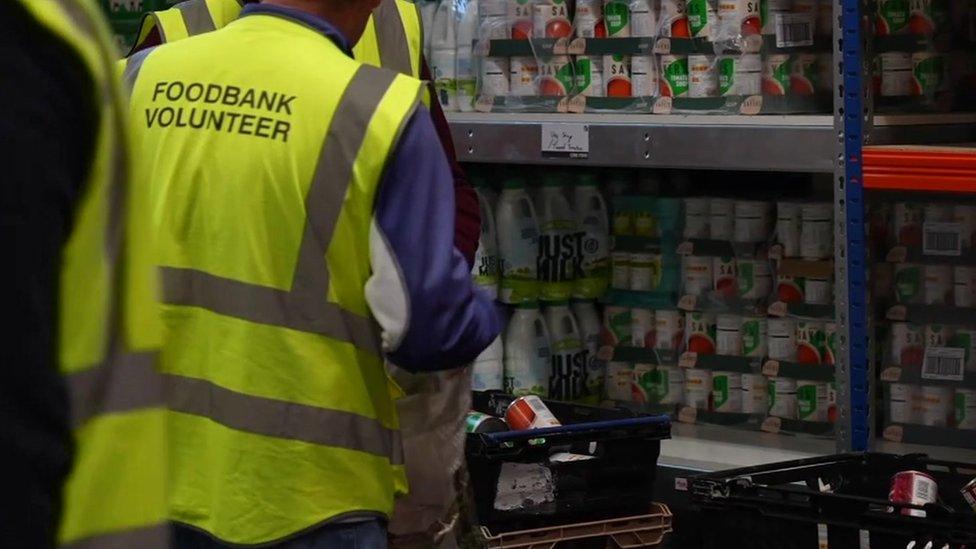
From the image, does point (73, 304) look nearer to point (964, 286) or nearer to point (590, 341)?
point (964, 286)

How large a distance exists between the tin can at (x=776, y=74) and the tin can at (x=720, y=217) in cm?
39

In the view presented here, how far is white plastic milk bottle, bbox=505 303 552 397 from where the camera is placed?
388 cm

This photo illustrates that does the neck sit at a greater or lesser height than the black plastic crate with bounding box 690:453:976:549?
greater

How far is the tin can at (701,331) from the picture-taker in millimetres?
3795

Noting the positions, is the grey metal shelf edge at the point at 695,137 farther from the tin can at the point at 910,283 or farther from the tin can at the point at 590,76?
the tin can at the point at 910,283

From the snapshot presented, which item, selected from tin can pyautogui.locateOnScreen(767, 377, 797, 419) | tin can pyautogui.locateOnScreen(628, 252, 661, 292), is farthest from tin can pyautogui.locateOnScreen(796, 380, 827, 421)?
tin can pyautogui.locateOnScreen(628, 252, 661, 292)

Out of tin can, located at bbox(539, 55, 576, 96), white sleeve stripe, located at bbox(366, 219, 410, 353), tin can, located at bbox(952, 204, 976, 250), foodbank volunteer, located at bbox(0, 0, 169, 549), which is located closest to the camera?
foodbank volunteer, located at bbox(0, 0, 169, 549)

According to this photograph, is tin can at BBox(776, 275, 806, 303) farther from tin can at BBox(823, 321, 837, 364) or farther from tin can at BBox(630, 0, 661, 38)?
tin can at BBox(630, 0, 661, 38)

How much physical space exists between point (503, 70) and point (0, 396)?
2.95m

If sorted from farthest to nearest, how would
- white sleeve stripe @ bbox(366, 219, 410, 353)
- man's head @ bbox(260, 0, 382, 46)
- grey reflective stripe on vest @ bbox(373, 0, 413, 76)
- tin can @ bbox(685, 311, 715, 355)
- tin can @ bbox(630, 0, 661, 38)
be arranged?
tin can @ bbox(685, 311, 715, 355)
tin can @ bbox(630, 0, 661, 38)
grey reflective stripe on vest @ bbox(373, 0, 413, 76)
man's head @ bbox(260, 0, 382, 46)
white sleeve stripe @ bbox(366, 219, 410, 353)

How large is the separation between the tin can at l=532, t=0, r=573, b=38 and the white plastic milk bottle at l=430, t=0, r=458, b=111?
25 cm

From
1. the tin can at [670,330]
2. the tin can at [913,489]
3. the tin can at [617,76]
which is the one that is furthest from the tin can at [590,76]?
the tin can at [913,489]

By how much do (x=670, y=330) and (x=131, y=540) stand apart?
2.93 meters

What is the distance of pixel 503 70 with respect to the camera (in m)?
3.79
